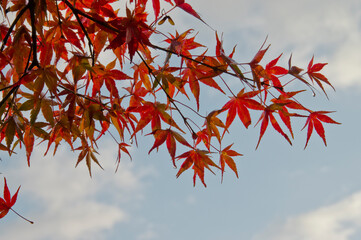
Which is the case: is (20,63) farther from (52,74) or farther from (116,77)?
(116,77)

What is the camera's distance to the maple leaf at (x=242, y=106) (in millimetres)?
1197

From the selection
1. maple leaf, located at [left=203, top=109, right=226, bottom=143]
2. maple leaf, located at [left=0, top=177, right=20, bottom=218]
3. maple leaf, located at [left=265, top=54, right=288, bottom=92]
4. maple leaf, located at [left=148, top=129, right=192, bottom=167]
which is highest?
maple leaf, located at [left=265, top=54, right=288, bottom=92]

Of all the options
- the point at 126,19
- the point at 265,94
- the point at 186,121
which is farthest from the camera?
the point at 186,121

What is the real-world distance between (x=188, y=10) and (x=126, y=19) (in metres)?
0.18

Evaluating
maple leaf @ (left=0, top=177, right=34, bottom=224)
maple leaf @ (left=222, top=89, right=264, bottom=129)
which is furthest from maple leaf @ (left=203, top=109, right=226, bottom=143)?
maple leaf @ (left=0, top=177, right=34, bottom=224)

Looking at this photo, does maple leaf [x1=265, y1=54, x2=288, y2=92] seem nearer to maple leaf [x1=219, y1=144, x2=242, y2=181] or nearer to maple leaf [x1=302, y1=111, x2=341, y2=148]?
maple leaf [x1=302, y1=111, x2=341, y2=148]

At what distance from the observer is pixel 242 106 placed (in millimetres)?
1235

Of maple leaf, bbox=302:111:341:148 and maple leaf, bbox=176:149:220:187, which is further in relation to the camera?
maple leaf, bbox=176:149:220:187

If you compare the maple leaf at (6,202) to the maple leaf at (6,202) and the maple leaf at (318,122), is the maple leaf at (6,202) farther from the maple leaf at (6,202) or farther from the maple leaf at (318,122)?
the maple leaf at (318,122)

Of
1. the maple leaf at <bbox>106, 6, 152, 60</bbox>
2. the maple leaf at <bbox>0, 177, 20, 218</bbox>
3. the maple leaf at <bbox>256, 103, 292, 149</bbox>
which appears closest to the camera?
the maple leaf at <bbox>106, 6, 152, 60</bbox>

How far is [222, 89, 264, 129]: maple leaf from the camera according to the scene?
3.93ft

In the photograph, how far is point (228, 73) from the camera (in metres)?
1.08

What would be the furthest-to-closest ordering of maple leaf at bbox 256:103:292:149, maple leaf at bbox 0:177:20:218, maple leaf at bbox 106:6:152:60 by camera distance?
maple leaf at bbox 0:177:20:218 < maple leaf at bbox 256:103:292:149 < maple leaf at bbox 106:6:152:60

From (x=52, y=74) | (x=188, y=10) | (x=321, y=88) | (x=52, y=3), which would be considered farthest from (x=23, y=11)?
(x=321, y=88)
